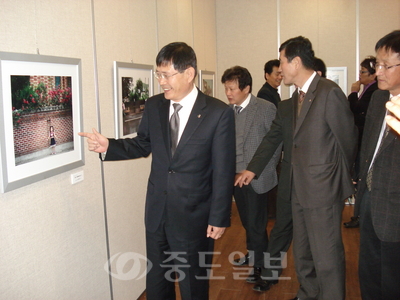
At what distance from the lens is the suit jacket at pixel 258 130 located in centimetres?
341

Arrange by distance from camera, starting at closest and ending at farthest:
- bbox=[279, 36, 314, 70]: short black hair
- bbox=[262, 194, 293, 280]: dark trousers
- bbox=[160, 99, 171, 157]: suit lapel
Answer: bbox=[160, 99, 171, 157]: suit lapel → bbox=[279, 36, 314, 70]: short black hair → bbox=[262, 194, 293, 280]: dark trousers

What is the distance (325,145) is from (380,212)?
529 millimetres

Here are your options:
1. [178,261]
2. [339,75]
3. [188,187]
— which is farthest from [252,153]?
[339,75]

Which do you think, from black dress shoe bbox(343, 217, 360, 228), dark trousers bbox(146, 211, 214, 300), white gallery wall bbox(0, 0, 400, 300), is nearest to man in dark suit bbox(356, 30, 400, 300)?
dark trousers bbox(146, 211, 214, 300)

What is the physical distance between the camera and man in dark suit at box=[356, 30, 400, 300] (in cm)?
233

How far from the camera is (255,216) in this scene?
11.3ft

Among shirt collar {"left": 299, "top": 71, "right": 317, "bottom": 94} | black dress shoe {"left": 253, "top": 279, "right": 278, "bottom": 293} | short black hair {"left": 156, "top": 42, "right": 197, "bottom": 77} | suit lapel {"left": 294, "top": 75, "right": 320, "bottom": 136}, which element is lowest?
black dress shoe {"left": 253, "top": 279, "right": 278, "bottom": 293}

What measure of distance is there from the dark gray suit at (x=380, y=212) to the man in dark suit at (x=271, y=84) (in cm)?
227

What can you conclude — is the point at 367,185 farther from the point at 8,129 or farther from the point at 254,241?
the point at 8,129

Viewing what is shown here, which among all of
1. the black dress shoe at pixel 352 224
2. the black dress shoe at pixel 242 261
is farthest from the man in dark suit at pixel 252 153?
the black dress shoe at pixel 352 224

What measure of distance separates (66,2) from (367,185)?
213 cm

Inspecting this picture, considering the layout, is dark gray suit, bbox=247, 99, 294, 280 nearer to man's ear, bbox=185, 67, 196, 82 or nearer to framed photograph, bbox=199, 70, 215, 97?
man's ear, bbox=185, 67, 196, 82

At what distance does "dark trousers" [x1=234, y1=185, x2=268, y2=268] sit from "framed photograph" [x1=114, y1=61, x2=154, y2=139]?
1102 millimetres

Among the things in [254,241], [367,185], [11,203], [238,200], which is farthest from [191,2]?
[11,203]
